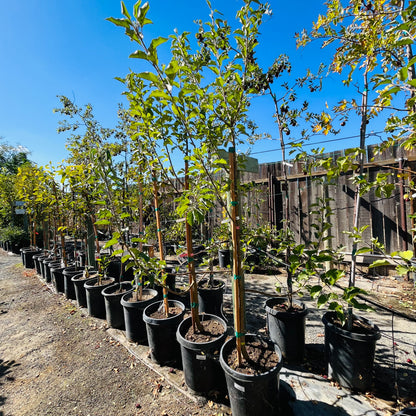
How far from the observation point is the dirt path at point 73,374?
1868 millimetres

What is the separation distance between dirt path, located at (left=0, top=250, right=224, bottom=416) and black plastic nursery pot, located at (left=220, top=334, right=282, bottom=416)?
402 mm

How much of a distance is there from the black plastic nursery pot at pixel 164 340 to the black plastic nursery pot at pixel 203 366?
323 millimetres

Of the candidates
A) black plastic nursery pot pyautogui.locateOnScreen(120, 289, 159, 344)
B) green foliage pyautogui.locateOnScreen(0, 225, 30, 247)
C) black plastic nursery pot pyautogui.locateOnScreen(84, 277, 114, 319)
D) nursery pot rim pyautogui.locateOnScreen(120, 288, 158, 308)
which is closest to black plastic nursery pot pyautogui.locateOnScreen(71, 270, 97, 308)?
black plastic nursery pot pyautogui.locateOnScreen(84, 277, 114, 319)

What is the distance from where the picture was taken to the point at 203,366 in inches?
72.1

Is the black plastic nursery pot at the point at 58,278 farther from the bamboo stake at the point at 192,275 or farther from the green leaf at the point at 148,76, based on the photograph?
the green leaf at the point at 148,76

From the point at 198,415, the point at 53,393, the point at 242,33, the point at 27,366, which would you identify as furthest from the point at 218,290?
the point at 242,33

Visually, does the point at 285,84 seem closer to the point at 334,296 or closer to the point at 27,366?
the point at 334,296

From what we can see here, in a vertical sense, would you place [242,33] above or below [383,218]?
above

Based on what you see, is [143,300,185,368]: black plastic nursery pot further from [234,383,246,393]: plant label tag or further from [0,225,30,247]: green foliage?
[0,225,30,247]: green foliage

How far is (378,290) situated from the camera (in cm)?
380

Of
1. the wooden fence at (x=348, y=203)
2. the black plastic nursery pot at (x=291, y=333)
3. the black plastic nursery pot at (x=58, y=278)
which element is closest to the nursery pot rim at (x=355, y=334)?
the black plastic nursery pot at (x=291, y=333)

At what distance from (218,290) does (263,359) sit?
4.82 ft

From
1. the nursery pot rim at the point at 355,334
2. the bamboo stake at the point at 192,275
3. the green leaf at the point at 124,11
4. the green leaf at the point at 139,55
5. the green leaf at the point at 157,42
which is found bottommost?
the nursery pot rim at the point at 355,334

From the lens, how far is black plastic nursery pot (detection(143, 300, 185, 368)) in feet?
7.26
